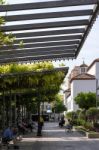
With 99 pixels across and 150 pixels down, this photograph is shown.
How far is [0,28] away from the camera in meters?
15.5

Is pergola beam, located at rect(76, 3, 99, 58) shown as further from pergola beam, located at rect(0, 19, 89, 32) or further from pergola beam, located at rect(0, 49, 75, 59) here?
pergola beam, located at rect(0, 49, 75, 59)

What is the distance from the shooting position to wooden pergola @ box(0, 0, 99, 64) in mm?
14078

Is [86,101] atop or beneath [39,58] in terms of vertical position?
atop

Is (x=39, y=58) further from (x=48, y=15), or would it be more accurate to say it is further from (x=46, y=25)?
(x=48, y=15)

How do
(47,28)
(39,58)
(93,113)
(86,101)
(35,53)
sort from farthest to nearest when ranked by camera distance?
1. (86,101)
2. (93,113)
3. (39,58)
4. (35,53)
5. (47,28)

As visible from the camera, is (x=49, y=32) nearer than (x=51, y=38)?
Yes

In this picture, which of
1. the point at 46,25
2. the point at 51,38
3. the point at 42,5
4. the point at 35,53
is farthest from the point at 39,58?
the point at 42,5

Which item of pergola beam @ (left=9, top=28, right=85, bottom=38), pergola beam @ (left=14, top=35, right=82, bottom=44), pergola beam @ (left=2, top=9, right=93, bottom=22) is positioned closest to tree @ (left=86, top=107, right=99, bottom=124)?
pergola beam @ (left=14, top=35, right=82, bottom=44)

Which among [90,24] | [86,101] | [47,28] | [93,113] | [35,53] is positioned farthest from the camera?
[86,101]

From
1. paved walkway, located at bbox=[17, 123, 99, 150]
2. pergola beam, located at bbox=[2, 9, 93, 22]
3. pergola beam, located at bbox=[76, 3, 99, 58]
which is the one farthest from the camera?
paved walkway, located at bbox=[17, 123, 99, 150]

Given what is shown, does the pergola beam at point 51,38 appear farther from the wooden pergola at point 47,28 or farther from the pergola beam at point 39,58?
the pergola beam at point 39,58

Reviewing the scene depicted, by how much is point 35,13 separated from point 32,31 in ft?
7.84

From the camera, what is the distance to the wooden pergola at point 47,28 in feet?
46.2

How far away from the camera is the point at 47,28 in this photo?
1684cm
